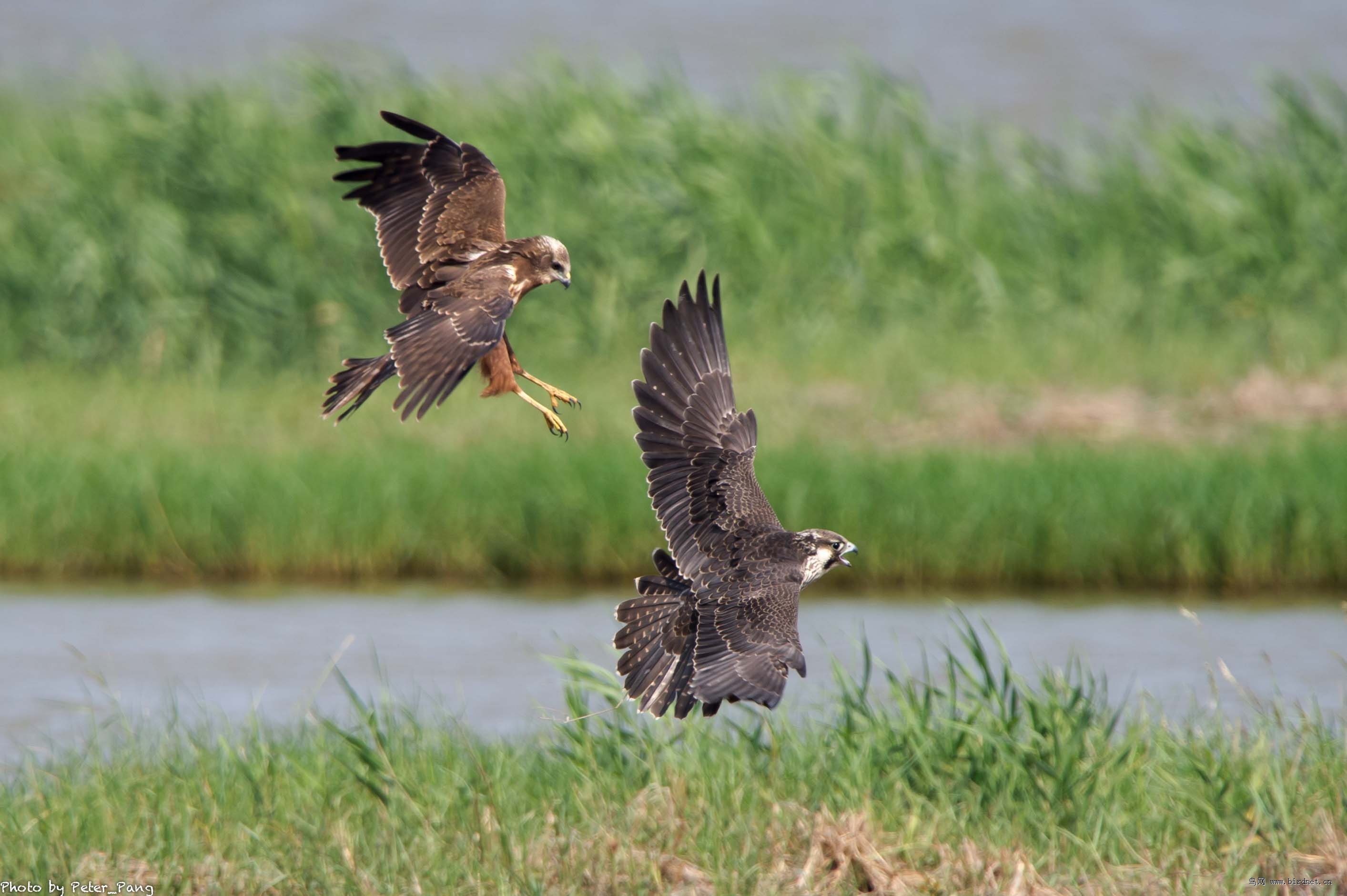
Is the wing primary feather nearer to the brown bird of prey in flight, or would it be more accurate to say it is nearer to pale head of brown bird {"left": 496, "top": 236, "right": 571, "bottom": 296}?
the brown bird of prey in flight

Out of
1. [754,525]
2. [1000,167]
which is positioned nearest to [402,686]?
[754,525]

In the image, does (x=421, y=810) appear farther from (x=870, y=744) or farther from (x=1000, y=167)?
(x=1000, y=167)

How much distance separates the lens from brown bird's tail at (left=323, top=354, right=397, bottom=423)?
3465 millimetres

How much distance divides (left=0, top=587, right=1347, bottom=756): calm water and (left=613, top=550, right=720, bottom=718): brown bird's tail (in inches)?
161

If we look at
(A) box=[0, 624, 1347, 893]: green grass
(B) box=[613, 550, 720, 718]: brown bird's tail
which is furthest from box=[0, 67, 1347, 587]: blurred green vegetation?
(B) box=[613, 550, 720, 718]: brown bird's tail

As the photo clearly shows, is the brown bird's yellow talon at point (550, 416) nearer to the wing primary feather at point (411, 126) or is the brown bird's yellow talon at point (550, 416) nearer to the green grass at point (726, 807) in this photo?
the wing primary feather at point (411, 126)

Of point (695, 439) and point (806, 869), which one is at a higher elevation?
point (695, 439)

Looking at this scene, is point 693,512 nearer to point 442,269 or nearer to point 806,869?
point 442,269

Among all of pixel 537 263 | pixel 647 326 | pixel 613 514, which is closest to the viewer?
pixel 537 263

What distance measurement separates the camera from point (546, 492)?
41.1 ft

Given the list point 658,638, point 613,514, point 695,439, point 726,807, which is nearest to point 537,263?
point 695,439

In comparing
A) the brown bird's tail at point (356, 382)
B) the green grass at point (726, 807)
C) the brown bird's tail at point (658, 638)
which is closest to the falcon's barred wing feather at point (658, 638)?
the brown bird's tail at point (658, 638)

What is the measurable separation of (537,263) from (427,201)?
0.52m

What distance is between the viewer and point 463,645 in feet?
35.8
